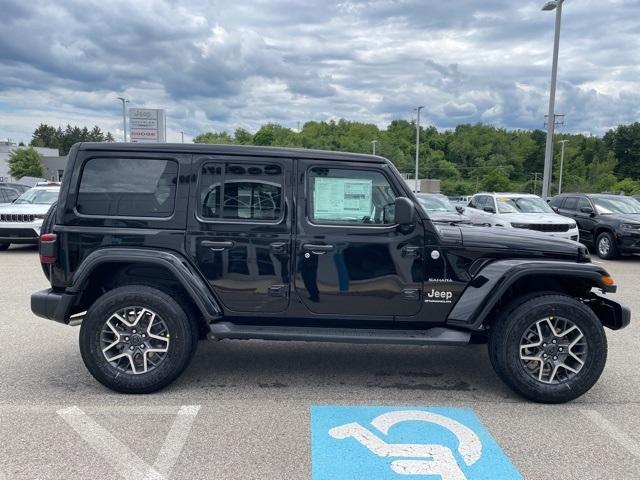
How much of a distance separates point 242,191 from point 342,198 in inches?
32.2

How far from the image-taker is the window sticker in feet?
13.5

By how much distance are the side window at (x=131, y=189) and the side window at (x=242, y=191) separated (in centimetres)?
29

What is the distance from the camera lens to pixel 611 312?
13.8 ft

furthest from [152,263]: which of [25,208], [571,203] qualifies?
[571,203]

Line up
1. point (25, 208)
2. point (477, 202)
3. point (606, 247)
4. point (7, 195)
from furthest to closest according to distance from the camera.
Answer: point (7, 195), point (477, 202), point (606, 247), point (25, 208)

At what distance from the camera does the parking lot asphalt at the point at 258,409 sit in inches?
121

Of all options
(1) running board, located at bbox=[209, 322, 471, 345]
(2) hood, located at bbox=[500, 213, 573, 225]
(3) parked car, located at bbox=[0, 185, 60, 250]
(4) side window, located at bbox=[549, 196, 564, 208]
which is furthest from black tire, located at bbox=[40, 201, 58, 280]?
(4) side window, located at bbox=[549, 196, 564, 208]

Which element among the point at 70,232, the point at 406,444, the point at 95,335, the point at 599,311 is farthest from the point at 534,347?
the point at 70,232

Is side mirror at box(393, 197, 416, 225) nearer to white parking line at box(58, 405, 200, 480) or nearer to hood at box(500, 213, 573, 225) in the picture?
white parking line at box(58, 405, 200, 480)

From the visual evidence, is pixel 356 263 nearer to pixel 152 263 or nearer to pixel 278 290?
pixel 278 290

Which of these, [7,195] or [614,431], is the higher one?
[7,195]

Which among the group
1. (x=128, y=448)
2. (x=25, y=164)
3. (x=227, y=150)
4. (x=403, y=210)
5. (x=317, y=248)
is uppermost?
(x=25, y=164)

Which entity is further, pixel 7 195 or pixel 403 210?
pixel 7 195

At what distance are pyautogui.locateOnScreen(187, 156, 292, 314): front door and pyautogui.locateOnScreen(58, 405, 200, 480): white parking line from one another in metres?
0.96
